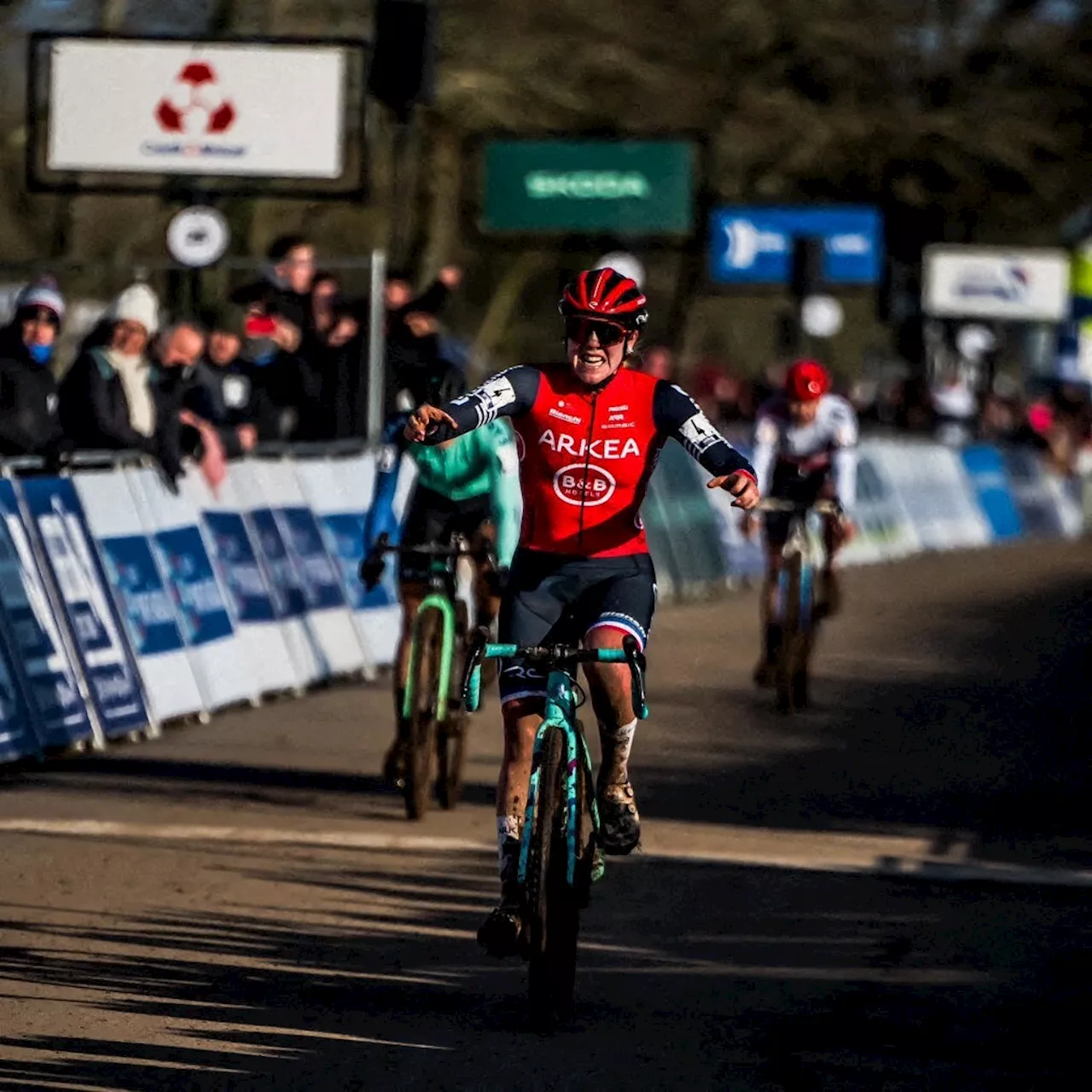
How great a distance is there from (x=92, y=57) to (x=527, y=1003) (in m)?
15.6

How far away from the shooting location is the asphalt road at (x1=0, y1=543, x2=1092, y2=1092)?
7730mm

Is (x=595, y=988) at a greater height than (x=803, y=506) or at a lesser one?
greater

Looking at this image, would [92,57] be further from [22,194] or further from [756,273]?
[756,273]

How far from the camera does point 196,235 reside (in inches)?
842

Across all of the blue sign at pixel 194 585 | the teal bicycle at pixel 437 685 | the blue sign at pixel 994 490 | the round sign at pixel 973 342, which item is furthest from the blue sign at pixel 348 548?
the round sign at pixel 973 342

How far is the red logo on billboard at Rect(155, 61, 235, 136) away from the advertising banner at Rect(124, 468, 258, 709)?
7385 mm

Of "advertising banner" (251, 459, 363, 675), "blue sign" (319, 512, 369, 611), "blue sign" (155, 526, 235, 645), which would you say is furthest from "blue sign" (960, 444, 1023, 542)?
"blue sign" (155, 526, 235, 645)

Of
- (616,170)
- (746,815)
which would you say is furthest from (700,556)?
(746,815)

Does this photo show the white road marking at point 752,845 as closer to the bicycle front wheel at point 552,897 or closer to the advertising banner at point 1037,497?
the bicycle front wheel at point 552,897

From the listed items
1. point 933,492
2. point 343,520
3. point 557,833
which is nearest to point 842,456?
point 343,520

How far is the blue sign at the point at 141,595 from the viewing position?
14.5 meters

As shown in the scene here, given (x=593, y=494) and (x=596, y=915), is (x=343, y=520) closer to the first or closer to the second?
(x=596, y=915)

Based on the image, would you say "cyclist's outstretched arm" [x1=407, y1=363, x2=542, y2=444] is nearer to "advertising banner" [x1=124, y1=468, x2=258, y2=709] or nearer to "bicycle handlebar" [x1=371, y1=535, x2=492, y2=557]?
"bicycle handlebar" [x1=371, y1=535, x2=492, y2=557]

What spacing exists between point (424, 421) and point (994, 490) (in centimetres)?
3151
